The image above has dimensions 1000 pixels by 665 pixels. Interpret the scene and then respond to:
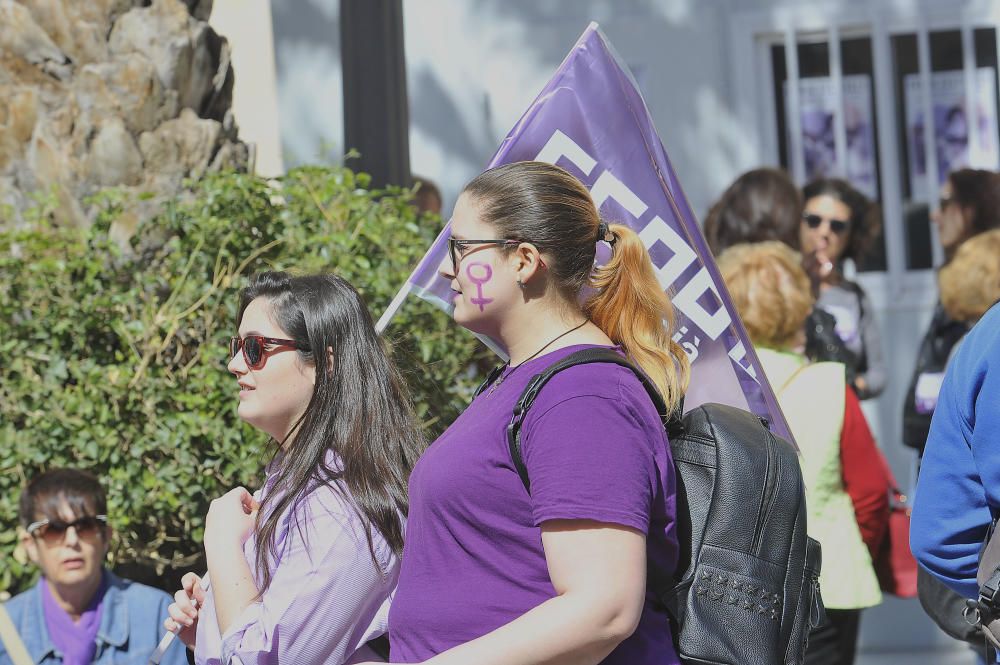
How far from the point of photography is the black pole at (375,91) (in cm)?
457

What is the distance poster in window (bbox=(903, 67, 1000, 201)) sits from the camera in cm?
650

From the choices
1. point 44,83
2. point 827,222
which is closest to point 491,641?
point 44,83

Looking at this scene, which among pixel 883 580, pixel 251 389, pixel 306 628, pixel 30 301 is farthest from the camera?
pixel 883 580

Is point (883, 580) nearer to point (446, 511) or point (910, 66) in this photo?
point (446, 511)

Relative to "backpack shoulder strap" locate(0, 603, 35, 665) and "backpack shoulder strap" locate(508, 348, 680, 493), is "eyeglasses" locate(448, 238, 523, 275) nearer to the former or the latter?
"backpack shoulder strap" locate(508, 348, 680, 493)

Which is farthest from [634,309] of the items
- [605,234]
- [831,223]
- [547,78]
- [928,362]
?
[547,78]

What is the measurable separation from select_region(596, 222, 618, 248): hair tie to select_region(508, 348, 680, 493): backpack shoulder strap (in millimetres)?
241

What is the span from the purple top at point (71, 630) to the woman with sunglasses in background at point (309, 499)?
1064 millimetres

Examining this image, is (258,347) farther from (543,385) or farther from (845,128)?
(845,128)

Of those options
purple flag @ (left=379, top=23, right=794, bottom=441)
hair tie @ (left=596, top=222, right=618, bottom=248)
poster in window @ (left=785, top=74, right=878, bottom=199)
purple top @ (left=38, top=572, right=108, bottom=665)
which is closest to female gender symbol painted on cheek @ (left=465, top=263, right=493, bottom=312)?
hair tie @ (left=596, top=222, right=618, bottom=248)

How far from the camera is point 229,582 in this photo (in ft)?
8.45

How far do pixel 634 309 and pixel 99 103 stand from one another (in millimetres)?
2639

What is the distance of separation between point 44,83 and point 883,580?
319 centimetres

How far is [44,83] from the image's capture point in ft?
14.6
